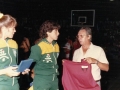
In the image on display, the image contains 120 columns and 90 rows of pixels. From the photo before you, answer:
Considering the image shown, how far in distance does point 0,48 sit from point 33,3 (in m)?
8.27

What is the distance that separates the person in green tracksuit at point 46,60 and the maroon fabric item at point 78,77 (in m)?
0.17

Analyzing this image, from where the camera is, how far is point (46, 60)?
301 centimetres

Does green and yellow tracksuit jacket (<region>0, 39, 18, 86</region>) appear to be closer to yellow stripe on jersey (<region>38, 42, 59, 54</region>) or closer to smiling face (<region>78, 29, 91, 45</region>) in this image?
yellow stripe on jersey (<region>38, 42, 59, 54</region>)

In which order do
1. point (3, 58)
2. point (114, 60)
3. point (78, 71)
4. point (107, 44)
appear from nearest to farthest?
point (3, 58), point (78, 71), point (114, 60), point (107, 44)

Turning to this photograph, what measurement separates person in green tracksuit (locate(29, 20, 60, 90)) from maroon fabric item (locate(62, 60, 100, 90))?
0.17 metres

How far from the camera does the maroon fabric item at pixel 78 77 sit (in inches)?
121

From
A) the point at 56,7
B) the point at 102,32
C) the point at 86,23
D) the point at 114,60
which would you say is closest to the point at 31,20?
the point at 56,7

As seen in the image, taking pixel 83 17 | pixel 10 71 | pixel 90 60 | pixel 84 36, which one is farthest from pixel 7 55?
pixel 83 17

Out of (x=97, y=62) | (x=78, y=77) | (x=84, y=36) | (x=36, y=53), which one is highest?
(x=84, y=36)

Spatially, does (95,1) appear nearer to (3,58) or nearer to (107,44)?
(107,44)

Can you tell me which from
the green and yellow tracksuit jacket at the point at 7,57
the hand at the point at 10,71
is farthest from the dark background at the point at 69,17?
the hand at the point at 10,71

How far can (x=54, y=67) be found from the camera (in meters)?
3.10

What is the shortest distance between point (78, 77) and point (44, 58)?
1.64ft

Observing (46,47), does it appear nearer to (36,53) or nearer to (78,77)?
(36,53)
